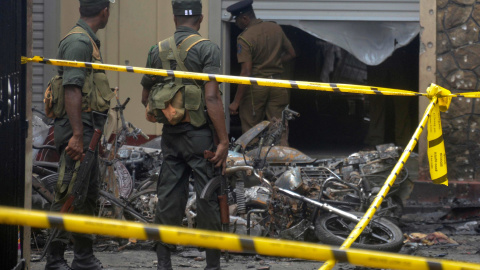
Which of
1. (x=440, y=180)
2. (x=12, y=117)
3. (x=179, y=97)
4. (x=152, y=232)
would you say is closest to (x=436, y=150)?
(x=440, y=180)

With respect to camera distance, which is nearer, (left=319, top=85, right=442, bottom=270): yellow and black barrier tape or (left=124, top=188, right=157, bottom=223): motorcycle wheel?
(left=319, top=85, right=442, bottom=270): yellow and black barrier tape

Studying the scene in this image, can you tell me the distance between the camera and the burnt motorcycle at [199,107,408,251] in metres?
7.00

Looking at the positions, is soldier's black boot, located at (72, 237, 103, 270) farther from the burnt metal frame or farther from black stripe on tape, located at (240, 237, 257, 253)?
black stripe on tape, located at (240, 237, 257, 253)

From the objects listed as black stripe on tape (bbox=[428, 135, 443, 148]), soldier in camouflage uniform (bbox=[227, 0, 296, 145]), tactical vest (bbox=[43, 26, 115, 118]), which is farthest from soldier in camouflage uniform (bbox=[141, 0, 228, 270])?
soldier in camouflage uniform (bbox=[227, 0, 296, 145])

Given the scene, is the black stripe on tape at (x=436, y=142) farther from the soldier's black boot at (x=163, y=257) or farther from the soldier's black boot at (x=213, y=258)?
the soldier's black boot at (x=163, y=257)

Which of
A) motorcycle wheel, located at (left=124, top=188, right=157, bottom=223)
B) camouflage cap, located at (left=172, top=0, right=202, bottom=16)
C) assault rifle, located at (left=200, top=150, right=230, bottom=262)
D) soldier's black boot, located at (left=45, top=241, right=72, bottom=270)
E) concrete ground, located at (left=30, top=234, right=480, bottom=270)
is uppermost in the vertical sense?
camouflage cap, located at (left=172, top=0, right=202, bottom=16)

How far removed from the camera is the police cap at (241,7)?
376 inches

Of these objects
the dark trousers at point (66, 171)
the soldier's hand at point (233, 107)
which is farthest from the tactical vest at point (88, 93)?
the soldier's hand at point (233, 107)

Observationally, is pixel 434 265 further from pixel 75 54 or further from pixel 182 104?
pixel 75 54

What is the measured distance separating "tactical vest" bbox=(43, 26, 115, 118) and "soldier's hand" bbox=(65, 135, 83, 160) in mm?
276

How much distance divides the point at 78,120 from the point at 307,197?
2.47 meters

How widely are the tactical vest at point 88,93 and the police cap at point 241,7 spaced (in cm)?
392

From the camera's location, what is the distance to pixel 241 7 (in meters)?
9.59

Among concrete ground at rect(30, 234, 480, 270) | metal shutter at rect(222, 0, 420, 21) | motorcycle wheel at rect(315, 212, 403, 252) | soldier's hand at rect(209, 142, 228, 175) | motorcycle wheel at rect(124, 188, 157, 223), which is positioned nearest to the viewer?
soldier's hand at rect(209, 142, 228, 175)
